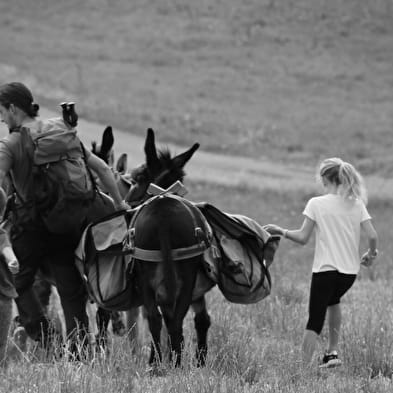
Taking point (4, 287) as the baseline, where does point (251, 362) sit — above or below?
below

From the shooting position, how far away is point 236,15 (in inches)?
1451

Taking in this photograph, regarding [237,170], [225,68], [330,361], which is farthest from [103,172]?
[225,68]

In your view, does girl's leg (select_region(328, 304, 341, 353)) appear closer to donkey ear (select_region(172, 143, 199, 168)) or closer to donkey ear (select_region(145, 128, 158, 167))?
donkey ear (select_region(172, 143, 199, 168))

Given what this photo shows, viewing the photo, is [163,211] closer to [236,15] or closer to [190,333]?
[190,333]

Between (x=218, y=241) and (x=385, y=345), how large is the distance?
124cm

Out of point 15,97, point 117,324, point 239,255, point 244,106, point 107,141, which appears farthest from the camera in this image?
point 244,106

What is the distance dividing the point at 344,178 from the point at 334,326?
3.23ft

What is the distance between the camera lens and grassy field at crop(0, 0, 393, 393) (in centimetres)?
489

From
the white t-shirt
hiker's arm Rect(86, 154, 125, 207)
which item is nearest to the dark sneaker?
the white t-shirt

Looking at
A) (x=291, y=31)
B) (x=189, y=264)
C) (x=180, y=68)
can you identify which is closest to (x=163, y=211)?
(x=189, y=264)

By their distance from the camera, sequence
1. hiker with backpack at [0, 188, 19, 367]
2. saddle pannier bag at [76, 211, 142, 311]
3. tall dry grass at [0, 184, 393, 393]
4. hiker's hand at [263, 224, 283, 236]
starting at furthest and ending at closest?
hiker's hand at [263, 224, 283, 236]
saddle pannier bag at [76, 211, 142, 311]
hiker with backpack at [0, 188, 19, 367]
tall dry grass at [0, 184, 393, 393]

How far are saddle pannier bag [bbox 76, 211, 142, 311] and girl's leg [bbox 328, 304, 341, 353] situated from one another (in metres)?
1.27

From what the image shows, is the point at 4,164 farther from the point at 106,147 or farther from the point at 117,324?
the point at 117,324

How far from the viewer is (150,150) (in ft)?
18.9
